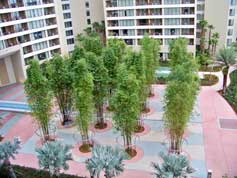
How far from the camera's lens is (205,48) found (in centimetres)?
4888

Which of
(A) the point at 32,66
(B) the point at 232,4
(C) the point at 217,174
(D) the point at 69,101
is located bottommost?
(C) the point at 217,174

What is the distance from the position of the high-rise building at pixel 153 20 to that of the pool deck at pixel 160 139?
651 inches

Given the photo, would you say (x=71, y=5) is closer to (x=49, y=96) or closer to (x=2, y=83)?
(x=2, y=83)

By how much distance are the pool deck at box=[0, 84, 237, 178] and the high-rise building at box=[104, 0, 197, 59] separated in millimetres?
16524

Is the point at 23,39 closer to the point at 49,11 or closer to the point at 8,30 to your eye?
the point at 8,30

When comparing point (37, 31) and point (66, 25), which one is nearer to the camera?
point (37, 31)

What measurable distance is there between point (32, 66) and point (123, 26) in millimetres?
28292

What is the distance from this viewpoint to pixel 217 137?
76.3 feet

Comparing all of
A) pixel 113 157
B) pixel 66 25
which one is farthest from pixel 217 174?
pixel 66 25

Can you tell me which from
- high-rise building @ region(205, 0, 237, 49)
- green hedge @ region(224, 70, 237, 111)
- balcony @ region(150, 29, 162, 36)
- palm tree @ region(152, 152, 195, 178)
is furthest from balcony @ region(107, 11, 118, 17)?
palm tree @ region(152, 152, 195, 178)

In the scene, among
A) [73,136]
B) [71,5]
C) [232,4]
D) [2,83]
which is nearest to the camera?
[73,136]

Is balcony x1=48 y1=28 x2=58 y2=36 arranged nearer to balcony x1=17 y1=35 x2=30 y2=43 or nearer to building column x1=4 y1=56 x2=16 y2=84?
balcony x1=17 y1=35 x2=30 y2=43

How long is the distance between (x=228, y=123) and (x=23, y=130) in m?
19.8

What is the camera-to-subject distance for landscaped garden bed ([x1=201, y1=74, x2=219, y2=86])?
34688 mm
